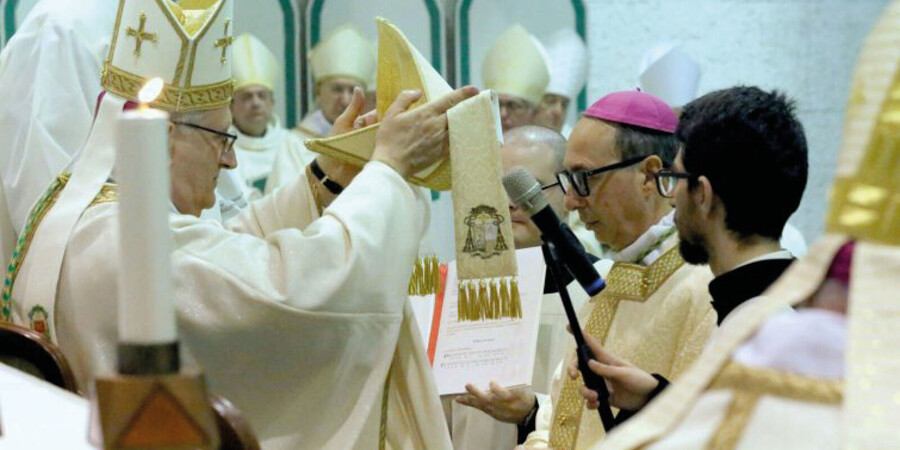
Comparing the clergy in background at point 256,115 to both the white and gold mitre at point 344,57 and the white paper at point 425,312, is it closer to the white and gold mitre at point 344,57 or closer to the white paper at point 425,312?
the white and gold mitre at point 344,57

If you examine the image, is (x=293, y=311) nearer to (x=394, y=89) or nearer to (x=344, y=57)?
(x=394, y=89)

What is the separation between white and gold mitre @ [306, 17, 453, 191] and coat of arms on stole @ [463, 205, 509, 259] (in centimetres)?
19

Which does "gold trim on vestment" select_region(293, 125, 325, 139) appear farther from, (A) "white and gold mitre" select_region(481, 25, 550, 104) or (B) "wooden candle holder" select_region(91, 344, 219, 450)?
(B) "wooden candle holder" select_region(91, 344, 219, 450)

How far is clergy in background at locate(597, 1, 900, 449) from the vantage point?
135 cm

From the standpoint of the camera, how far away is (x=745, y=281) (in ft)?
9.02

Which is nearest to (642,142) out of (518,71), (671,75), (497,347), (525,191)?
(497,347)

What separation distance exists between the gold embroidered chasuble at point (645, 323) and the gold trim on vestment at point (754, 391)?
1651 mm

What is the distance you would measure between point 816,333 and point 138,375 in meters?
0.63

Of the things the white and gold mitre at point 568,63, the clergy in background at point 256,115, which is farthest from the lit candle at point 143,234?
the white and gold mitre at point 568,63

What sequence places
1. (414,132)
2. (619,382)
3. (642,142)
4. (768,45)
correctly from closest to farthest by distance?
Answer: (619,382), (414,132), (642,142), (768,45)

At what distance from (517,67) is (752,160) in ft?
18.6

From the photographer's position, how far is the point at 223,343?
3.07 meters

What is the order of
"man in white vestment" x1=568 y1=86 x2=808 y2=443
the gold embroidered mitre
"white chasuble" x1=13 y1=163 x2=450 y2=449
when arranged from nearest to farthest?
the gold embroidered mitre
"man in white vestment" x1=568 y1=86 x2=808 y2=443
"white chasuble" x1=13 y1=163 x2=450 y2=449

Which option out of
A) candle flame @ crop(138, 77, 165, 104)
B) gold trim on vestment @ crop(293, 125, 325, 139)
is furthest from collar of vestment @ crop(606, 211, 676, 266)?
gold trim on vestment @ crop(293, 125, 325, 139)
